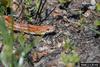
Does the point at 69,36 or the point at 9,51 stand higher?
the point at 9,51

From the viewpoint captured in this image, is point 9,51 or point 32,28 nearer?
point 9,51

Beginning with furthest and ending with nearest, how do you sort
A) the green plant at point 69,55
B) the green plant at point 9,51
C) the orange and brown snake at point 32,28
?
the orange and brown snake at point 32,28, the green plant at point 69,55, the green plant at point 9,51

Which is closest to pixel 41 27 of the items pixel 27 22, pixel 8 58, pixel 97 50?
pixel 27 22

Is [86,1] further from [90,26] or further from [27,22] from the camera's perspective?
[27,22]

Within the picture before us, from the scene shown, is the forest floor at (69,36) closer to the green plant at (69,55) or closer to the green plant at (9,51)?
the green plant at (69,55)

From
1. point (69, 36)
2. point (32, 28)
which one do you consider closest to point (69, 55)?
point (69, 36)

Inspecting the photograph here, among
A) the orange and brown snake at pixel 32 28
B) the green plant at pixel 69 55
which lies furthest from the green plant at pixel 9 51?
the orange and brown snake at pixel 32 28

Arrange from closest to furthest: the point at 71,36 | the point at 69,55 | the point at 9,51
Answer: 1. the point at 9,51
2. the point at 69,55
3. the point at 71,36

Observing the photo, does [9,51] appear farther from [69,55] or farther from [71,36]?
[71,36]

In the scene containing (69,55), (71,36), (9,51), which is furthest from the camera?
(71,36)

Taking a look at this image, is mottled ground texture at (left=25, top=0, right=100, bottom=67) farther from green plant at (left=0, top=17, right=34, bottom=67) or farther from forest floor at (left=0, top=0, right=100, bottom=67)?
green plant at (left=0, top=17, right=34, bottom=67)

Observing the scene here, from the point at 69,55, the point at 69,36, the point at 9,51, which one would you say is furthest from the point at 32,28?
the point at 9,51

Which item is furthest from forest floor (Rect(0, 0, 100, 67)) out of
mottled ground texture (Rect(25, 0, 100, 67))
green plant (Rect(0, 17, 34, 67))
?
green plant (Rect(0, 17, 34, 67))
